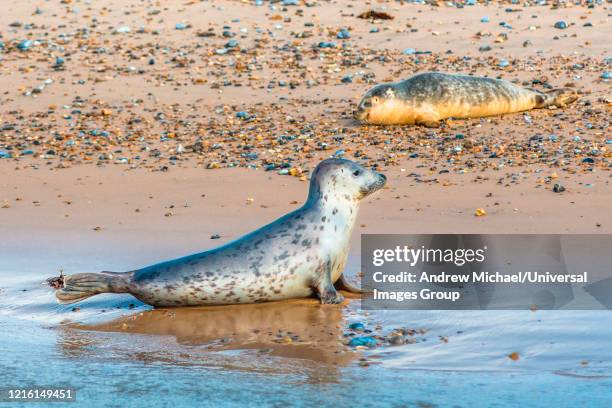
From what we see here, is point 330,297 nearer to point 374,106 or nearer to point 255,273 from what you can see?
point 255,273

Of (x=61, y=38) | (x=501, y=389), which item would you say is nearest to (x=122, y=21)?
(x=61, y=38)

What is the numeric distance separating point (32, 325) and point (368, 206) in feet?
9.38

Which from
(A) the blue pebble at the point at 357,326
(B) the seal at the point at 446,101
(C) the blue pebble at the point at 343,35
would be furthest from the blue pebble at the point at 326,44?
(A) the blue pebble at the point at 357,326

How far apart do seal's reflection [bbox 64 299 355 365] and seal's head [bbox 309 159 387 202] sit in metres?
0.59

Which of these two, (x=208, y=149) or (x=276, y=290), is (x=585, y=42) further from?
(x=276, y=290)

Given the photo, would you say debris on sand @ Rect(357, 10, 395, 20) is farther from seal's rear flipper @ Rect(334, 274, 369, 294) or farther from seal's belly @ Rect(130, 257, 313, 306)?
seal's belly @ Rect(130, 257, 313, 306)

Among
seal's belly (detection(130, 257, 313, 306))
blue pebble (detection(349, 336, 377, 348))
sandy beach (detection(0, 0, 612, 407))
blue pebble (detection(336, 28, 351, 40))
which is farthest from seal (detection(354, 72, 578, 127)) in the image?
blue pebble (detection(349, 336, 377, 348))

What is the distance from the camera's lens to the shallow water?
4.36m

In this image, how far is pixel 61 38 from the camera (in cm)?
1246

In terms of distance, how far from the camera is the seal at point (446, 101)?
9.83 metres

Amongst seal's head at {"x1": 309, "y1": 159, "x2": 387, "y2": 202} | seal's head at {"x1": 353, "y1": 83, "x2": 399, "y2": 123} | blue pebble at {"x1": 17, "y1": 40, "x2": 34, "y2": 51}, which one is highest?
blue pebble at {"x1": 17, "y1": 40, "x2": 34, "y2": 51}

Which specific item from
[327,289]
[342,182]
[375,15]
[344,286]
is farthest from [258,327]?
[375,15]

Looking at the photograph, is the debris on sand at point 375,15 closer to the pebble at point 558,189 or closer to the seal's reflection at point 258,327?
the pebble at point 558,189

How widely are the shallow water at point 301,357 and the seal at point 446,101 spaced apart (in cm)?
427
